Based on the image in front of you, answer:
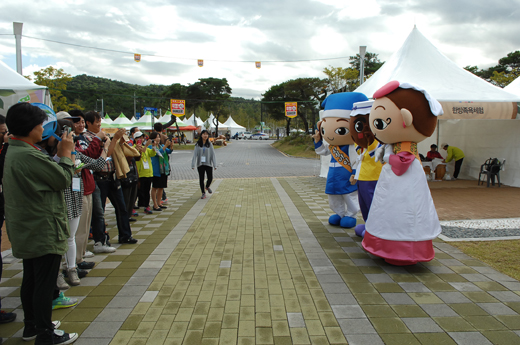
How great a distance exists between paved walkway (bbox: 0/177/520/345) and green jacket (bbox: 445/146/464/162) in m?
8.06

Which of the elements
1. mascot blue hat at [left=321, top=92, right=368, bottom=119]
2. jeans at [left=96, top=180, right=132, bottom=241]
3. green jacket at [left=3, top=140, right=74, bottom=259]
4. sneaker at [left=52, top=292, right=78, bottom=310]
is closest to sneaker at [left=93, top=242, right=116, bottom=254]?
jeans at [left=96, top=180, right=132, bottom=241]

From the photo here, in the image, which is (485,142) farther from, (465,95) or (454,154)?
(465,95)

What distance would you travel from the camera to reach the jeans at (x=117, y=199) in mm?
4793

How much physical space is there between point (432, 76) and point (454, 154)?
13.0 feet

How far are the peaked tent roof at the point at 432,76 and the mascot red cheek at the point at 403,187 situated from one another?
5033 millimetres

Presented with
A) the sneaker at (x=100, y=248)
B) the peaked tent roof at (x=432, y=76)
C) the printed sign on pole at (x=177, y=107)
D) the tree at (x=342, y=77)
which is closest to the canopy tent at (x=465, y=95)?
the peaked tent roof at (x=432, y=76)

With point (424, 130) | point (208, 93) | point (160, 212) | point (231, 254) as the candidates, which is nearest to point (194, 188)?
point (160, 212)

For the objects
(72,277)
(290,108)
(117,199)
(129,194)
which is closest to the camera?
(72,277)

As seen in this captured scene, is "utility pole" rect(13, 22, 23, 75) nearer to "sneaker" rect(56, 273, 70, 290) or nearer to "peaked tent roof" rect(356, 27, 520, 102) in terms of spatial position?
"sneaker" rect(56, 273, 70, 290)

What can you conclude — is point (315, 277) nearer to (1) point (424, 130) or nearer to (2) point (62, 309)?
(1) point (424, 130)

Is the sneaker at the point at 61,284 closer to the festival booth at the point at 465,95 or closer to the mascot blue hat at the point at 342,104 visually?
the mascot blue hat at the point at 342,104

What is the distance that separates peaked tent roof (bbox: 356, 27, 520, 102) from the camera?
8.81 metres

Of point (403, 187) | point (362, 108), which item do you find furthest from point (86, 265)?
point (362, 108)

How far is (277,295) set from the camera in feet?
11.4
